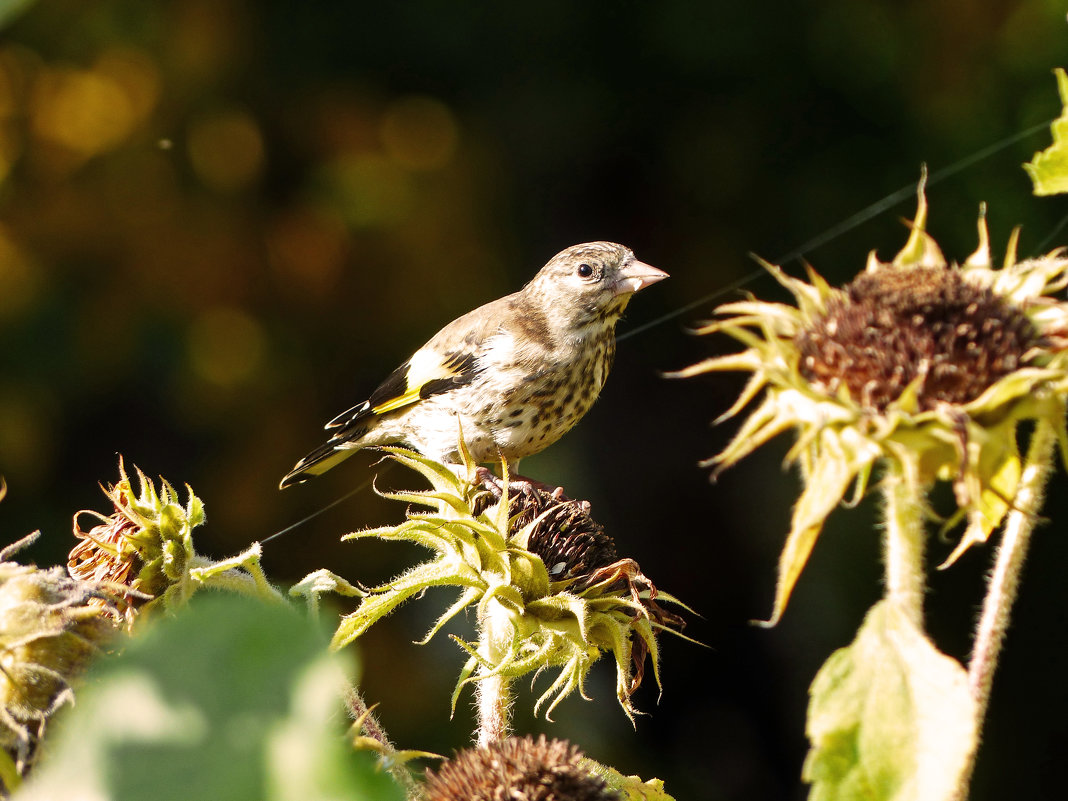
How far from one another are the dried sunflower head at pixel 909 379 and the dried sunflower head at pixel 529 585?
57 centimetres

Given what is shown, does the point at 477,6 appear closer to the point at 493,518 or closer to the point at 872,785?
the point at 493,518

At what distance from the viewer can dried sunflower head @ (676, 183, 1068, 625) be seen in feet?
2.85

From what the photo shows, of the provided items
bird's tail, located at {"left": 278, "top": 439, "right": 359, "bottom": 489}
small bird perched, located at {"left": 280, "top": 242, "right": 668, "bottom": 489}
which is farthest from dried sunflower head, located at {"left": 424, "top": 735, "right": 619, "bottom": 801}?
bird's tail, located at {"left": 278, "top": 439, "right": 359, "bottom": 489}

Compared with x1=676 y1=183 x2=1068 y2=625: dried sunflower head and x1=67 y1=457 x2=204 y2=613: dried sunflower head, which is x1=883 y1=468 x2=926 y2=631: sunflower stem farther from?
x1=67 y1=457 x2=204 y2=613: dried sunflower head

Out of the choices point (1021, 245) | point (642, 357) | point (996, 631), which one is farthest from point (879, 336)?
point (642, 357)

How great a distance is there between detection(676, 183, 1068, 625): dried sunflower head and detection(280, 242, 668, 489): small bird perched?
1.29 metres

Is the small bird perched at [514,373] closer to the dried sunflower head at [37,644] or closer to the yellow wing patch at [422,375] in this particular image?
the yellow wing patch at [422,375]

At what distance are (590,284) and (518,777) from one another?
1.72 m

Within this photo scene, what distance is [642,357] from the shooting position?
4.61 meters

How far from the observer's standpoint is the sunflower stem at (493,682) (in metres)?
1.31

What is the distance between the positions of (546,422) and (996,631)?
5.17 feet

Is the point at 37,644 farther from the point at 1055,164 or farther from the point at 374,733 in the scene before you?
the point at 1055,164

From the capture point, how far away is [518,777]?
985 mm

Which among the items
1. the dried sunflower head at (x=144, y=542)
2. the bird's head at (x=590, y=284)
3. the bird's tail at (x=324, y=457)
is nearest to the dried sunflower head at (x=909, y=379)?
the dried sunflower head at (x=144, y=542)
